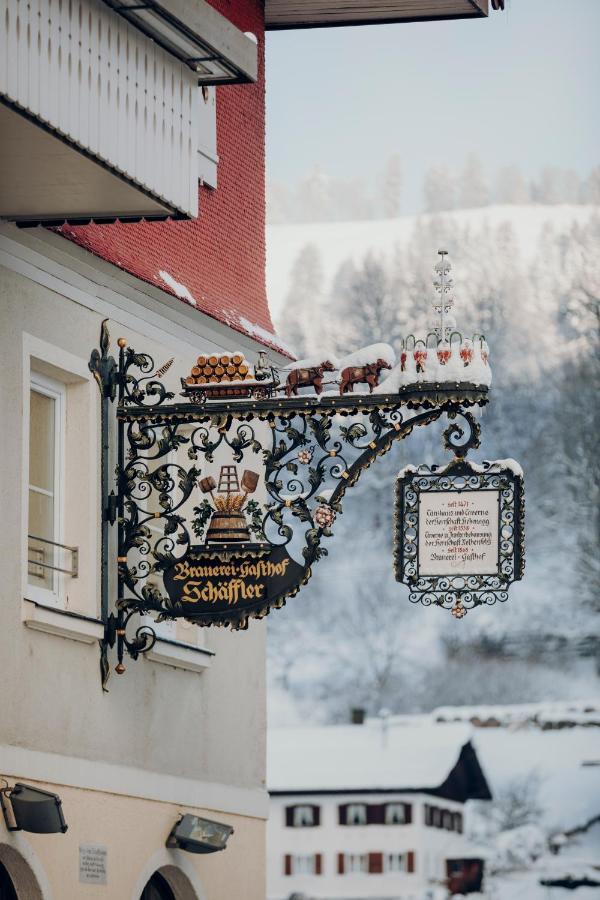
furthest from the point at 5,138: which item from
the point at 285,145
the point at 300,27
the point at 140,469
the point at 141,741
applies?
the point at 285,145

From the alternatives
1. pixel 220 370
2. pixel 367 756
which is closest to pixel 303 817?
pixel 367 756

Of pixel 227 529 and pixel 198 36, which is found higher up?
pixel 198 36

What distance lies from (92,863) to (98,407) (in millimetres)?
2560

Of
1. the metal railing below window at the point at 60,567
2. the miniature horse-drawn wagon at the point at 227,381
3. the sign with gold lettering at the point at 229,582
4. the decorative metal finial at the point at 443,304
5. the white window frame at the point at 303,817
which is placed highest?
the decorative metal finial at the point at 443,304

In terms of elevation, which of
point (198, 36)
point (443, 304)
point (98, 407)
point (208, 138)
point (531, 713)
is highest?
point (208, 138)

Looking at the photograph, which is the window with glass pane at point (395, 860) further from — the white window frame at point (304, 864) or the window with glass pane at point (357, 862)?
the white window frame at point (304, 864)

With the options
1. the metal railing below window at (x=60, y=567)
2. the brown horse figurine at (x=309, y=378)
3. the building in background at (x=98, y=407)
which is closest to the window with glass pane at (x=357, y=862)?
the building in background at (x=98, y=407)

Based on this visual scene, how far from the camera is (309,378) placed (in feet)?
41.6

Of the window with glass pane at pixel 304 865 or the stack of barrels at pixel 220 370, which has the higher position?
the stack of barrels at pixel 220 370

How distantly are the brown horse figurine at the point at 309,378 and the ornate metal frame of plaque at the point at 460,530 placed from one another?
69 cm

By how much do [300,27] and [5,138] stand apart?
24.9 ft

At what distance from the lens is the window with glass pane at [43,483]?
503 inches

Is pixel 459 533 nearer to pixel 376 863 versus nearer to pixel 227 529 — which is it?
pixel 227 529

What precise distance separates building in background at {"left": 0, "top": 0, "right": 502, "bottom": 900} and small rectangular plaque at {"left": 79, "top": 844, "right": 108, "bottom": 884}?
13 millimetres
